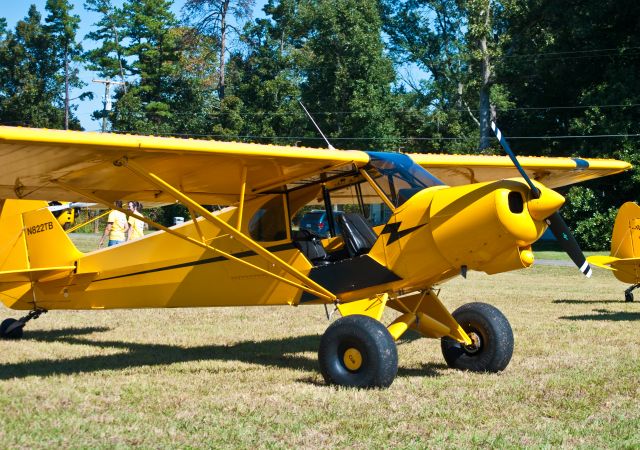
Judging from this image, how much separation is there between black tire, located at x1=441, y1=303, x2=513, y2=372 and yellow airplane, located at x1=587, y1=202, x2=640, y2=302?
6.65 meters

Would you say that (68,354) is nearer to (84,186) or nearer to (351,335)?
(84,186)

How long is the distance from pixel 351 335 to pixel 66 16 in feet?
212

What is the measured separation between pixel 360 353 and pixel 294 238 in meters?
1.92

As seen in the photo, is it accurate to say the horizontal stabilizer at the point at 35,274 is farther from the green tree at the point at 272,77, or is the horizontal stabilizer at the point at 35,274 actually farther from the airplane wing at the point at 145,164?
the green tree at the point at 272,77

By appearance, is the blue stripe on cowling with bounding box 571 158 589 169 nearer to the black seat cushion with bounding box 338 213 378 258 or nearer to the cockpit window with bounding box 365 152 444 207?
the cockpit window with bounding box 365 152 444 207

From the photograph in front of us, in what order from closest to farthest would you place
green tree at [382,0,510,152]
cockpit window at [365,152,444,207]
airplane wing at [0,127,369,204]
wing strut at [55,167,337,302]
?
airplane wing at [0,127,369,204] < wing strut at [55,167,337,302] < cockpit window at [365,152,444,207] < green tree at [382,0,510,152]

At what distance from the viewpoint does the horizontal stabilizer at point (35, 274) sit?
31.1 ft

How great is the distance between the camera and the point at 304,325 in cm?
1135

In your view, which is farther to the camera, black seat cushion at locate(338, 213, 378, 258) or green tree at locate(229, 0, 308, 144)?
green tree at locate(229, 0, 308, 144)

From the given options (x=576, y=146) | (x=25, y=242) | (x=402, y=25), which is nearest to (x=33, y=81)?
(x=402, y=25)

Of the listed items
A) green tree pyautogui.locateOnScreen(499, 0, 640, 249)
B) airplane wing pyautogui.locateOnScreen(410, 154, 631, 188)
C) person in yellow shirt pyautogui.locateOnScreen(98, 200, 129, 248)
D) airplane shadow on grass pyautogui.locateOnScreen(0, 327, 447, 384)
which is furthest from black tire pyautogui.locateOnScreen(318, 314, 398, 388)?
green tree pyautogui.locateOnScreen(499, 0, 640, 249)

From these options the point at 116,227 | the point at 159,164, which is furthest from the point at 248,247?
the point at 116,227

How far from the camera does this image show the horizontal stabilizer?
9484mm

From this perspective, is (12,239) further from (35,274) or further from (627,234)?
(627,234)
